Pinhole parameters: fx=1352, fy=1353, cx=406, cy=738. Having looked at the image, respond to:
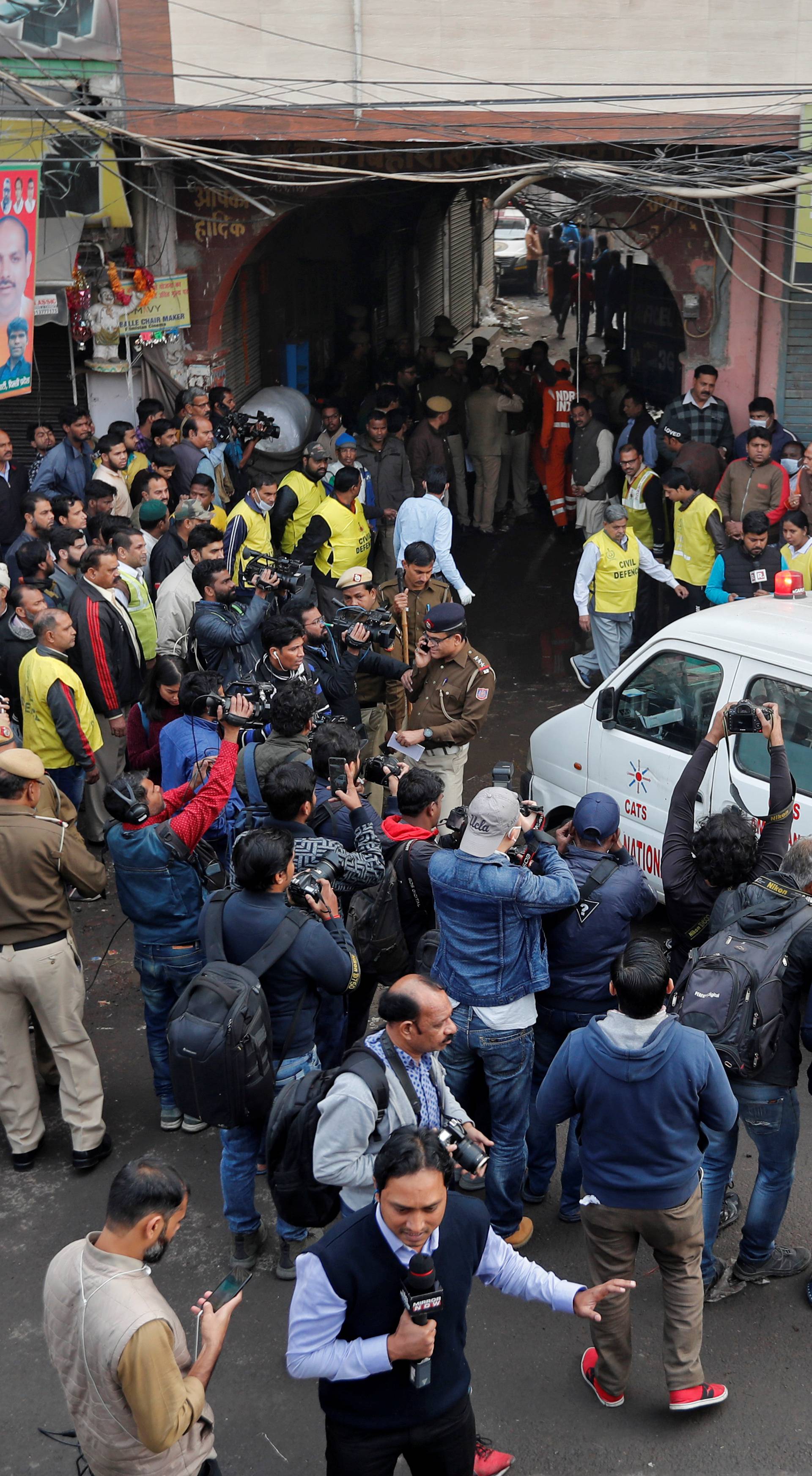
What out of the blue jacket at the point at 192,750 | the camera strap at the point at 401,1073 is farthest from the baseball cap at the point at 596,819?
the blue jacket at the point at 192,750

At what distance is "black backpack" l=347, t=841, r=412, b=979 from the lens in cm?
485

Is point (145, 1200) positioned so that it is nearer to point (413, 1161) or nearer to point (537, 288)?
point (413, 1161)

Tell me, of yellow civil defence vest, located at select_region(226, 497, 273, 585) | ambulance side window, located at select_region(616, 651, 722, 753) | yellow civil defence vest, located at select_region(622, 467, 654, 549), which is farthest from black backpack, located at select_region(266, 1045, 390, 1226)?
yellow civil defence vest, located at select_region(622, 467, 654, 549)

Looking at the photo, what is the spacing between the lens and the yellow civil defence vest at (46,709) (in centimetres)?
665

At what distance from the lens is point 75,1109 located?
5234mm

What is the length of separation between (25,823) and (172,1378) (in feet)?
8.22

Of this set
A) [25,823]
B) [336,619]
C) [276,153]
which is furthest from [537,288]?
[25,823]

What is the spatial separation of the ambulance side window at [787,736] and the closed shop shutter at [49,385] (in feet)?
25.2

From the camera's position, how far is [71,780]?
7203 millimetres

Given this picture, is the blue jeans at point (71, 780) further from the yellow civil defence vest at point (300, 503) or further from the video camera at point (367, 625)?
the yellow civil defence vest at point (300, 503)

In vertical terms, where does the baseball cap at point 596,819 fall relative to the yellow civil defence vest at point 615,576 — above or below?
above

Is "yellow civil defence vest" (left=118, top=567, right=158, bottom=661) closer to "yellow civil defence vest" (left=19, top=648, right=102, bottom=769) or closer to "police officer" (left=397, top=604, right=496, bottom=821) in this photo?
"yellow civil defence vest" (left=19, top=648, right=102, bottom=769)

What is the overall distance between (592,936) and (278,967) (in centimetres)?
107

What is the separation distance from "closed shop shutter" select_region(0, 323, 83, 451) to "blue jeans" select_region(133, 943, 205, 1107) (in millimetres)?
7583
